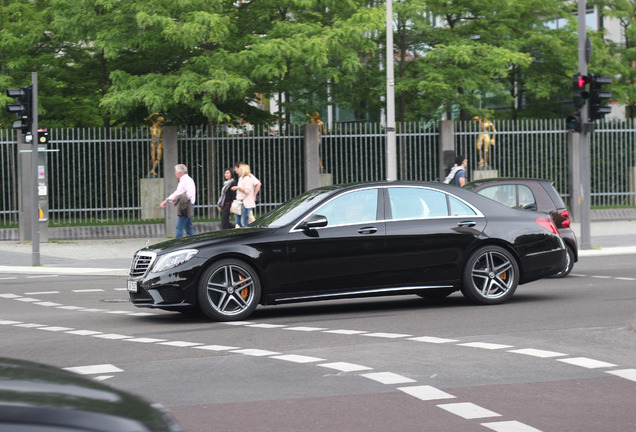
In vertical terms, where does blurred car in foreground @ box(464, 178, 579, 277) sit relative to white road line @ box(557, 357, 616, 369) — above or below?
above

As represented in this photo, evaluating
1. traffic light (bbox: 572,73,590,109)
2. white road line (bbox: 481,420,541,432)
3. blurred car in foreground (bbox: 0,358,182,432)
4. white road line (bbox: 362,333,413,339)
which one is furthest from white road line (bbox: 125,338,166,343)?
traffic light (bbox: 572,73,590,109)

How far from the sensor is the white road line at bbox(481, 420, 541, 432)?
585 centimetres

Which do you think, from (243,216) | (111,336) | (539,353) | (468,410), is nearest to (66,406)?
(468,410)

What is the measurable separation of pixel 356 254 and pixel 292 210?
95 cm

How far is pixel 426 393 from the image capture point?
6926 mm

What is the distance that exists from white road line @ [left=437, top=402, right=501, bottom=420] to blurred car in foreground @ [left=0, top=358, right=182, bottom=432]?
3.43 m

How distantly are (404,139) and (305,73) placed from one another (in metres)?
3.27

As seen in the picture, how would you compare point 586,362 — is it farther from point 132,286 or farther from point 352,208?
point 132,286

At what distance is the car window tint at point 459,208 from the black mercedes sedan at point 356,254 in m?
0.01

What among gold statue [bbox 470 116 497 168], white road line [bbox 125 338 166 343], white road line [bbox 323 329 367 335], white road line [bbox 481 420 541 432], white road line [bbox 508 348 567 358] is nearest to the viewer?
white road line [bbox 481 420 541 432]

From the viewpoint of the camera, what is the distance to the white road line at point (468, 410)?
20.5 feet

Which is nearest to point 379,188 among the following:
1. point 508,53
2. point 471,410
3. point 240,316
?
point 240,316

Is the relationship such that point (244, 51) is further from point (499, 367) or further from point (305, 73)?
point (499, 367)

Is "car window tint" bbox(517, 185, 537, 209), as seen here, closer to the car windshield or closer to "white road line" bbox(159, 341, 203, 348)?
Answer: the car windshield
